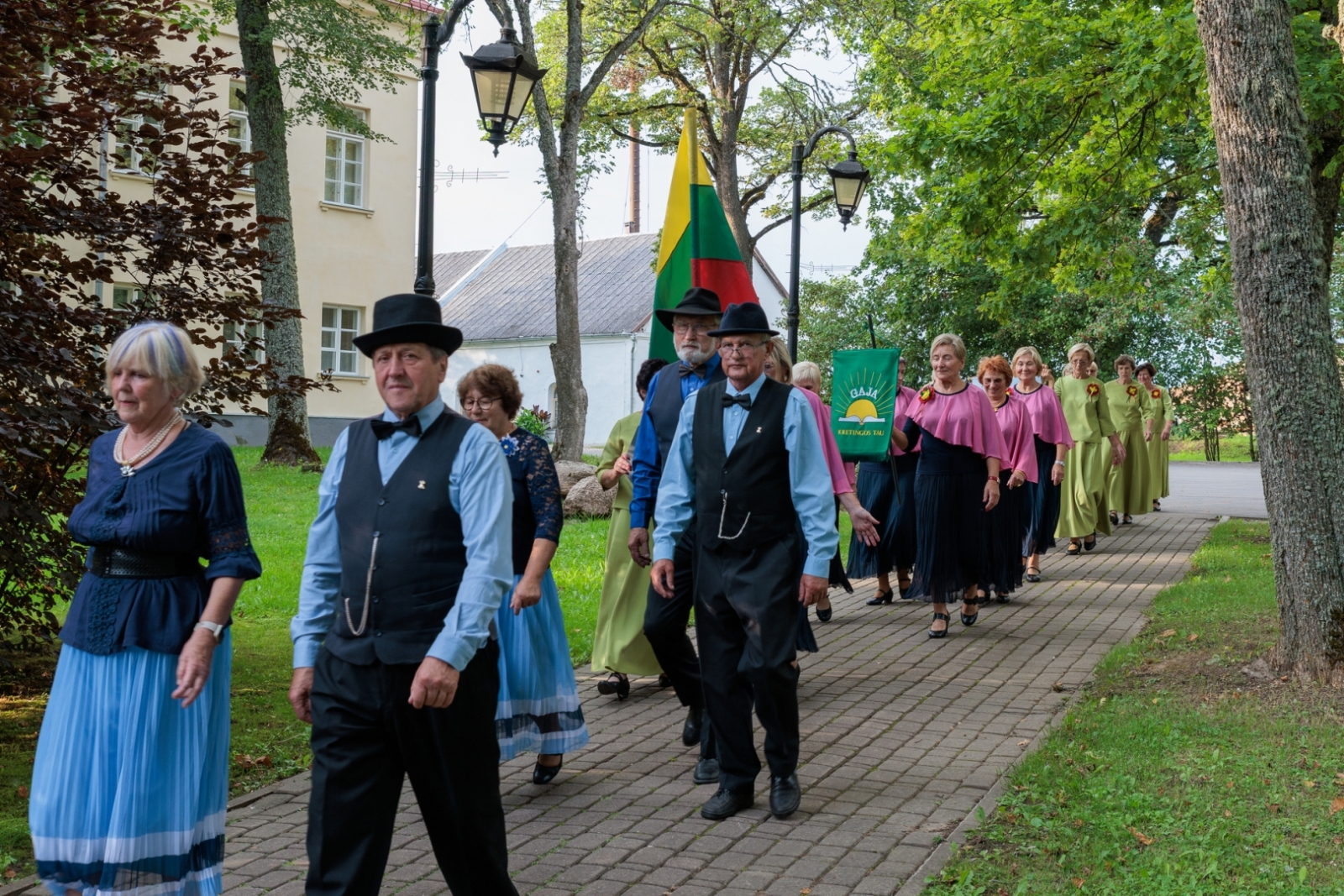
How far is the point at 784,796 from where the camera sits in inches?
223

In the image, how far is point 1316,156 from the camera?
1373 centimetres

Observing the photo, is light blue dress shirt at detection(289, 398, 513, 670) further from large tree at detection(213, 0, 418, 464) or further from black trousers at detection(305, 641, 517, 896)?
large tree at detection(213, 0, 418, 464)

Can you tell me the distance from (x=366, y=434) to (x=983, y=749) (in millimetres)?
4078

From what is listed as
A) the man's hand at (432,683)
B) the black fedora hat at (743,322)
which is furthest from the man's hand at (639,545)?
the man's hand at (432,683)

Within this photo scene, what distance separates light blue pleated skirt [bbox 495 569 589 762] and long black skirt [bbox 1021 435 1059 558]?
801cm

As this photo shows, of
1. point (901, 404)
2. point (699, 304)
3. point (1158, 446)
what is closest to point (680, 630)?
point (699, 304)

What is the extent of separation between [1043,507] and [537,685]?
8.77m

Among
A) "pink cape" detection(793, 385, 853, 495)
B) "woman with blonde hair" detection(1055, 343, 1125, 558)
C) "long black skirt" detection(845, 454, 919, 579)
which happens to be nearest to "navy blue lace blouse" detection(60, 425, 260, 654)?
"pink cape" detection(793, 385, 853, 495)

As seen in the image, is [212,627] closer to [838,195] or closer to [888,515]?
[888,515]

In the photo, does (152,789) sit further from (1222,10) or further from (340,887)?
(1222,10)

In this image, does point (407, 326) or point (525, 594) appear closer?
point (407, 326)

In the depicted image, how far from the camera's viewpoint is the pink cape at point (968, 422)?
10234 millimetres

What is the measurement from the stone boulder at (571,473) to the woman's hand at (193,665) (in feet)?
44.0

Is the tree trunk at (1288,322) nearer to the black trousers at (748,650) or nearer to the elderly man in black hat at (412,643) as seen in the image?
the black trousers at (748,650)
